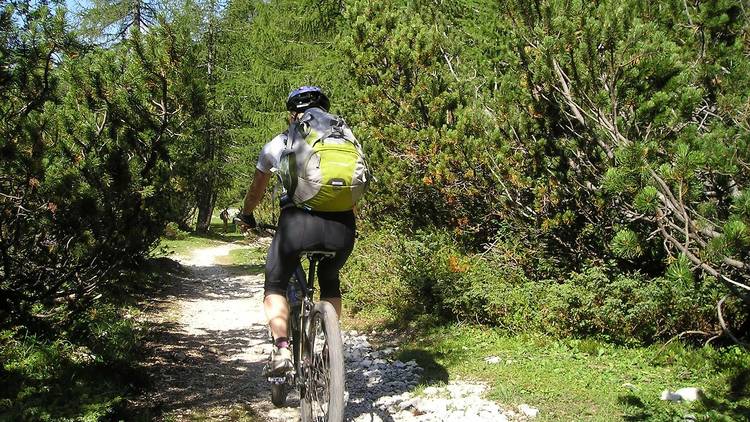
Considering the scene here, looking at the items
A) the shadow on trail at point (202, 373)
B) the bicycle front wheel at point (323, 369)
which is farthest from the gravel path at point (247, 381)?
the bicycle front wheel at point (323, 369)

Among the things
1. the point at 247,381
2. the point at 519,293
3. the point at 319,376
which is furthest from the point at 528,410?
the point at 247,381

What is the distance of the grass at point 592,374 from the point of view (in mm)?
4168

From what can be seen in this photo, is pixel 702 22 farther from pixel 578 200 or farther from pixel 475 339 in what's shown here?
pixel 475 339

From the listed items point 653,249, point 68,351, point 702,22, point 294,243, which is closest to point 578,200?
point 653,249

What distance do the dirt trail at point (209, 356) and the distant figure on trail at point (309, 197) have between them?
1112 mm

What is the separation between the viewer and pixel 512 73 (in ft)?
19.8

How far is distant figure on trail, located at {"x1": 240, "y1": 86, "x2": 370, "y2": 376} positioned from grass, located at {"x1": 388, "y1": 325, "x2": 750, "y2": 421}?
2.03m

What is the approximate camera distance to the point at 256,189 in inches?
149

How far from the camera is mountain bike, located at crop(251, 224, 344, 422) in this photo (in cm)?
312

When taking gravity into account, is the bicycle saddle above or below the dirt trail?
above

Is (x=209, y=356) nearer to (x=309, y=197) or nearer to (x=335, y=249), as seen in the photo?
(x=335, y=249)

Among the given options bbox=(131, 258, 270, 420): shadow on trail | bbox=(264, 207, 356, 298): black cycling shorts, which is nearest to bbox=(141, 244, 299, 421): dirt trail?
bbox=(131, 258, 270, 420): shadow on trail

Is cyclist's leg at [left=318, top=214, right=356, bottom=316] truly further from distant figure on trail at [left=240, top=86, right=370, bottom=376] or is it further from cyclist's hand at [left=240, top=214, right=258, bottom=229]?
cyclist's hand at [left=240, top=214, right=258, bottom=229]

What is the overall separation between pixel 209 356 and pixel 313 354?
3.11 meters
